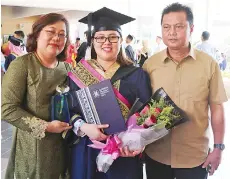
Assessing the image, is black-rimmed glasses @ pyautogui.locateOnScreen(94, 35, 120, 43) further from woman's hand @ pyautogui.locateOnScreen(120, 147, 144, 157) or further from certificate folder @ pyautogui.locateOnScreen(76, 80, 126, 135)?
woman's hand @ pyautogui.locateOnScreen(120, 147, 144, 157)

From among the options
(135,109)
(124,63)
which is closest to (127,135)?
(135,109)

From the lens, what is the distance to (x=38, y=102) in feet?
4.88

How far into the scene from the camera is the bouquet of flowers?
134cm

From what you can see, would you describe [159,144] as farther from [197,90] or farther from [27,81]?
[27,81]

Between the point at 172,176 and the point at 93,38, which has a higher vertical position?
the point at 93,38

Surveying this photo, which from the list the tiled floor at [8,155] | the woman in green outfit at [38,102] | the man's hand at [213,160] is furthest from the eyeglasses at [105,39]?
the tiled floor at [8,155]

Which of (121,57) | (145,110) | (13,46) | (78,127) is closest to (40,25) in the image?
(121,57)

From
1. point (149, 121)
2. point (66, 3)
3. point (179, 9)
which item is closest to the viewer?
point (149, 121)

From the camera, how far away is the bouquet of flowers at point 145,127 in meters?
1.34

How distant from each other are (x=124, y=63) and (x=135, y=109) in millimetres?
266

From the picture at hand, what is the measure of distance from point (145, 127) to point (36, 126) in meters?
0.51

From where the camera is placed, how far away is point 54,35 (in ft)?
4.90

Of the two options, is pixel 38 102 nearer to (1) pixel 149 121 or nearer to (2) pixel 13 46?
(1) pixel 149 121

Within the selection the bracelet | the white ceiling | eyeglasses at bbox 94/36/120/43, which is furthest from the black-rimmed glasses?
the white ceiling
